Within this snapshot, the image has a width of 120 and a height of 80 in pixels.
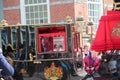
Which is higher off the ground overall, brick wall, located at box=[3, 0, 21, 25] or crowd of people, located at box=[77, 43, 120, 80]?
brick wall, located at box=[3, 0, 21, 25]

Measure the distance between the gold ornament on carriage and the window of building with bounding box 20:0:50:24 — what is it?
1037cm

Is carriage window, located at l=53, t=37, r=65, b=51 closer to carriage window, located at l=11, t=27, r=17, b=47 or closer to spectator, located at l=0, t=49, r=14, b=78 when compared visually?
carriage window, located at l=11, t=27, r=17, b=47

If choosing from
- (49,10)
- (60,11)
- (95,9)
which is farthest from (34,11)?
(95,9)

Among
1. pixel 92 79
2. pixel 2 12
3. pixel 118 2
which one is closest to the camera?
pixel 118 2

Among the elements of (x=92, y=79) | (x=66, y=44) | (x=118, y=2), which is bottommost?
(x=92, y=79)

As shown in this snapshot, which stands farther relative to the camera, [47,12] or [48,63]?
[47,12]

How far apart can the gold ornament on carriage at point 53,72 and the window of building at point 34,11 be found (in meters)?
10.4

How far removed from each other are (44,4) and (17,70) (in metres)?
10.7

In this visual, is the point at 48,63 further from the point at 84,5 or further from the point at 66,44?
the point at 84,5

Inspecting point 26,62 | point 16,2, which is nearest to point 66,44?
point 26,62

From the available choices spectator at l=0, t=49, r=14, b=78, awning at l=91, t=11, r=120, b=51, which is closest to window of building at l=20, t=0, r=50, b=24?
awning at l=91, t=11, r=120, b=51

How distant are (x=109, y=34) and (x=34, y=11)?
41.6 ft

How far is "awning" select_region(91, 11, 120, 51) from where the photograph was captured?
5367 mm

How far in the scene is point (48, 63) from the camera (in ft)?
23.2
